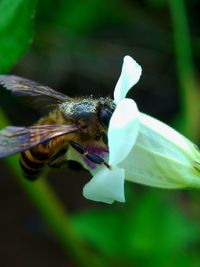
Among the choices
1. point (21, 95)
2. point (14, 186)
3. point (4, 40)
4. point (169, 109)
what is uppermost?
point (4, 40)

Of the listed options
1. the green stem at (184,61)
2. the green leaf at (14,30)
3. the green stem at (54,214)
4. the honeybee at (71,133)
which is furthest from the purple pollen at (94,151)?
the green stem at (184,61)

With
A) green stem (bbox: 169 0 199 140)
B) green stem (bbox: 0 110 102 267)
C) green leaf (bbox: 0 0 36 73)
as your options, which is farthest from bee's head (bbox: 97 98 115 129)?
green stem (bbox: 169 0 199 140)

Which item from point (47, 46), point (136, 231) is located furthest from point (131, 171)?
point (47, 46)

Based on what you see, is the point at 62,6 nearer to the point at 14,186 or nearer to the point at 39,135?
the point at 14,186

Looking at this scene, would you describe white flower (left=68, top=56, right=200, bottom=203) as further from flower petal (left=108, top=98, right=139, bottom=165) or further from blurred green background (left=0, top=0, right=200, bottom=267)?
blurred green background (left=0, top=0, right=200, bottom=267)

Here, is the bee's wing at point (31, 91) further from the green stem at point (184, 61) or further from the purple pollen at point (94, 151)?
the green stem at point (184, 61)

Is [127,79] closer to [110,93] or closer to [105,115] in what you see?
[105,115]
